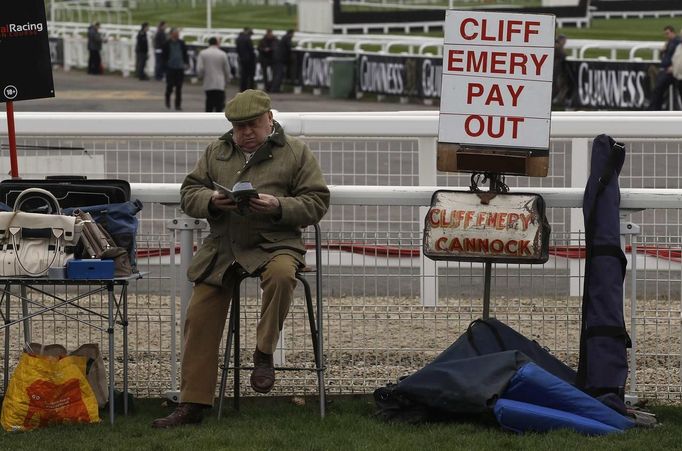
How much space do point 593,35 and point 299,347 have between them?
49.6 meters

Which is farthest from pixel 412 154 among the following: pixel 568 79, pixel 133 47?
pixel 133 47

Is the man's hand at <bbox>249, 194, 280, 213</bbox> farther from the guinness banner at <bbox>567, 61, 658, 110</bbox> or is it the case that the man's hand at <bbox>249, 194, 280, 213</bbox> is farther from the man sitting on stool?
the guinness banner at <bbox>567, 61, 658, 110</bbox>

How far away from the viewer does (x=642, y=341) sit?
27.0ft

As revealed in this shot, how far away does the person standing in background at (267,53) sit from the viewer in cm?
3922

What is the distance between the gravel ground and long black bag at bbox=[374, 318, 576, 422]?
46 centimetres

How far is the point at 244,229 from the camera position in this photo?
24.3 feet

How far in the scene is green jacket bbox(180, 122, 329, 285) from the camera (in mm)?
7375

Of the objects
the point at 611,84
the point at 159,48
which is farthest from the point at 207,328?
the point at 159,48

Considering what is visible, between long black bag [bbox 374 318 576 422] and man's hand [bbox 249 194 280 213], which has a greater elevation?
man's hand [bbox 249 194 280 213]

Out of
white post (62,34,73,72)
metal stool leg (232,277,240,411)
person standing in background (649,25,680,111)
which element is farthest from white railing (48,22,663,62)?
metal stool leg (232,277,240,411)

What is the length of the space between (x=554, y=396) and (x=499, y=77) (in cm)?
153

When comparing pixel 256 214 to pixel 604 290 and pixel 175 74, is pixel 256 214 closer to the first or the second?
pixel 604 290

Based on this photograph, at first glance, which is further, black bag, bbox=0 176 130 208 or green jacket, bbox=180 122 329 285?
black bag, bbox=0 176 130 208

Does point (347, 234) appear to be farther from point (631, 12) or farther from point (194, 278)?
point (631, 12)
